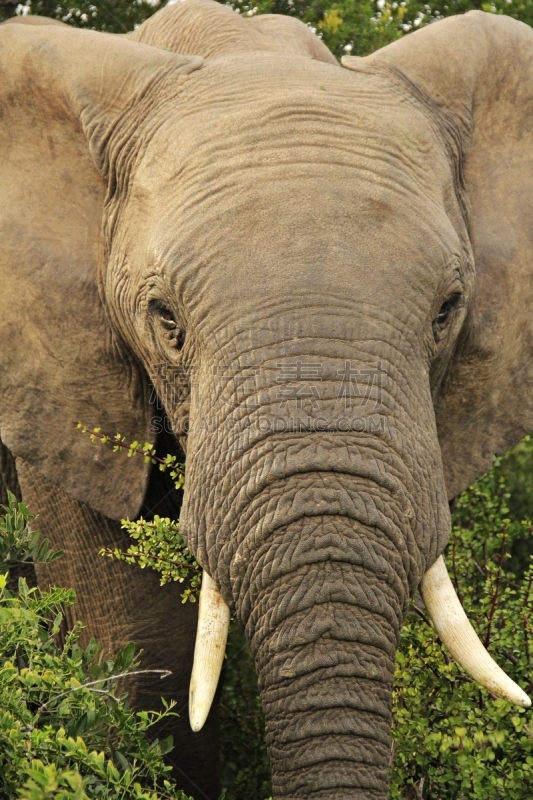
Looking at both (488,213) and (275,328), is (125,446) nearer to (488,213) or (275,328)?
(275,328)

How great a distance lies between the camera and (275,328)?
11.5ft

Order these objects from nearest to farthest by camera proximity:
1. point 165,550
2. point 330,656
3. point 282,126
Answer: point 330,656, point 282,126, point 165,550

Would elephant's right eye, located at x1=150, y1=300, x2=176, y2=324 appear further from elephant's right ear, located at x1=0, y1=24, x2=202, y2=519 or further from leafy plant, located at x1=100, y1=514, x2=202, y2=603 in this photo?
leafy plant, located at x1=100, y1=514, x2=202, y2=603

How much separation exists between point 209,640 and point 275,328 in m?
0.91

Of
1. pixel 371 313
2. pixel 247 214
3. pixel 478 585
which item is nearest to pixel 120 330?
pixel 247 214

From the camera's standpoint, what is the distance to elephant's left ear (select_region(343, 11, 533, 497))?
4.30 meters

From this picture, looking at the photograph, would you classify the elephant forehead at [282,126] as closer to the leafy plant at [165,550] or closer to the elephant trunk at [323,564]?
the elephant trunk at [323,564]

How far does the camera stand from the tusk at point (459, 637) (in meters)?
3.65

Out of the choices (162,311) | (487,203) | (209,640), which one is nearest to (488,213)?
(487,203)

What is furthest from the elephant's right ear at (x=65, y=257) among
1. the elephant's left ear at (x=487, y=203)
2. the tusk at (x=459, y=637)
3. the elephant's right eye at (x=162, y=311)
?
the tusk at (x=459, y=637)

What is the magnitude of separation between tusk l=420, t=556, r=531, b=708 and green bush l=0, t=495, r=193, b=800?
33.8 inches

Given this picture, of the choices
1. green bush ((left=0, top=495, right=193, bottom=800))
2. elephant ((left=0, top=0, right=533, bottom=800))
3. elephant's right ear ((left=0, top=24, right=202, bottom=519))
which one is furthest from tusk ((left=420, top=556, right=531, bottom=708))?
elephant's right ear ((left=0, top=24, right=202, bottom=519))

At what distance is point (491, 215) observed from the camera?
4.36 m

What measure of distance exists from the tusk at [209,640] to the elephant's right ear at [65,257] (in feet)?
2.21
